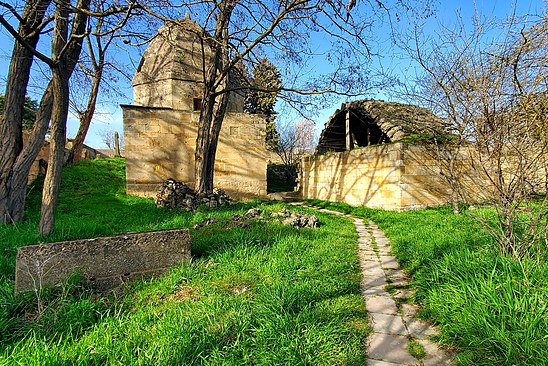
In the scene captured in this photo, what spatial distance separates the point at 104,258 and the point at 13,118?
5609 millimetres

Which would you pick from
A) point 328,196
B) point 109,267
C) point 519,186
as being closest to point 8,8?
point 109,267

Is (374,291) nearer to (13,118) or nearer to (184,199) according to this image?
(184,199)

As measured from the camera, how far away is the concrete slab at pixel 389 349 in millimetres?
1850

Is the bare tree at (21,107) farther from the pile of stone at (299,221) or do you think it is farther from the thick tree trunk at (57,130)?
the pile of stone at (299,221)

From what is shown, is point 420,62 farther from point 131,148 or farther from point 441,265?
point 131,148

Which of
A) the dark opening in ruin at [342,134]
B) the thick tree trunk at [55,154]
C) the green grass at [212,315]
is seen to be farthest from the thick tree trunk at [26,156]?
the dark opening in ruin at [342,134]

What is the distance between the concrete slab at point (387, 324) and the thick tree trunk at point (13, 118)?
703 cm

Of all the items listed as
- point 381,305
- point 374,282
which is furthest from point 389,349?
point 374,282

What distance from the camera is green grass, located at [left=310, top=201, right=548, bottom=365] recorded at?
5.67 feet

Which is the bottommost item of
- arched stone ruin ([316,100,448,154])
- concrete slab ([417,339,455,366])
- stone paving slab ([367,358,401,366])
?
stone paving slab ([367,358,401,366])

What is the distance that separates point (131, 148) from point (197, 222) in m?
5.90

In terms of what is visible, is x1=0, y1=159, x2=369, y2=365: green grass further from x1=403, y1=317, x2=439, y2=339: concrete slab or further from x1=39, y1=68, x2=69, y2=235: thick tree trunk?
x1=39, y1=68, x2=69, y2=235: thick tree trunk

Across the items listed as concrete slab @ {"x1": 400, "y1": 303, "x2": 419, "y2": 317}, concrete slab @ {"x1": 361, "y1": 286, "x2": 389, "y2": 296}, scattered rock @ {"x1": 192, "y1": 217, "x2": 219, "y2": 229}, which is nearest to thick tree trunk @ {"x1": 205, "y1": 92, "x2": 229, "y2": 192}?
scattered rock @ {"x1": 192, "y1": 217, "x2": 219, "y2": 229}

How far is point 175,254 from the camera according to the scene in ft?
10.3
